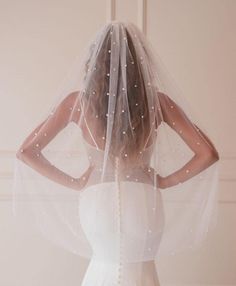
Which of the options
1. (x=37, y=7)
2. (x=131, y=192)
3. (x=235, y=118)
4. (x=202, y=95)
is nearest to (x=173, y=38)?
(x=202, y=95)

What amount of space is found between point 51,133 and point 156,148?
31cm

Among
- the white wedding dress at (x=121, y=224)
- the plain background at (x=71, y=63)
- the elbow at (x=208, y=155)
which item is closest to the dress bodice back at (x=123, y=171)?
the white wedding dress at (x=121, y=224)

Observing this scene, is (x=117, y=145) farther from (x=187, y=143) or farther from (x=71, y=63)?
(x=71, y=63)

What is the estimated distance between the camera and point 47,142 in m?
1.25

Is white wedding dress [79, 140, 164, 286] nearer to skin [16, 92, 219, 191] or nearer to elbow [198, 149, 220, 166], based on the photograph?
skin [16, 92, 219, 191]

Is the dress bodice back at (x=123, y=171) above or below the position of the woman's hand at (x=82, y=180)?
above

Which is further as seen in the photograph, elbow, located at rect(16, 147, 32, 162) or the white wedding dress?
elbow, located at rect(16, 147, 32, 162)

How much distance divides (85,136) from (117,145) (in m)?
0.10

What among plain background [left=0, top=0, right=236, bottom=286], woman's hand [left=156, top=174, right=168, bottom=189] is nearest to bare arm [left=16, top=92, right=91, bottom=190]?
woman's hand [left=156, top=174, right=168, bottom=189]

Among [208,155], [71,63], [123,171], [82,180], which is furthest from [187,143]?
[71,63]

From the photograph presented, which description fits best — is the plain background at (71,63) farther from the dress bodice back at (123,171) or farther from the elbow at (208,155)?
the dress bodice back at (123,171)

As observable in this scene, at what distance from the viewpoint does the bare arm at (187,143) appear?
1216 mm

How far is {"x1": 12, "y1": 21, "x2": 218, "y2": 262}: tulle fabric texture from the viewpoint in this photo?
1147 mm

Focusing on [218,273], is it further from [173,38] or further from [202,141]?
[173,38]
